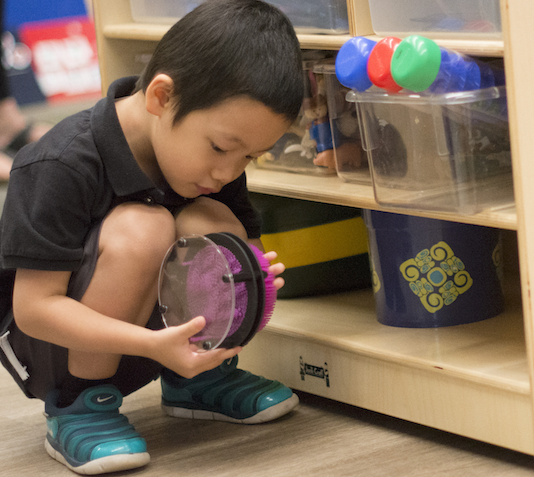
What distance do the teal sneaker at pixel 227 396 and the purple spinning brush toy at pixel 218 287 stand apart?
18cm

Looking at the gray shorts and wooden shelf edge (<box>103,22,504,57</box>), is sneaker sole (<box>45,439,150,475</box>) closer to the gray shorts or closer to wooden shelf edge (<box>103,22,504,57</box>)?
the gray shorts

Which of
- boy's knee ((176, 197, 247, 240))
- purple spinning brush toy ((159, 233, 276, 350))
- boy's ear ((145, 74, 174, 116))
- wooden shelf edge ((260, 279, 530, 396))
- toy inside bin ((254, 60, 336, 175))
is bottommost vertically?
wooden shelf edge ((260, 279, 530, 396))

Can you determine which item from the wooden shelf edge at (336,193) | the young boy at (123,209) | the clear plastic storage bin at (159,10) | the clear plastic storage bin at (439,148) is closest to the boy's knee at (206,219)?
the young boy at (123,209)

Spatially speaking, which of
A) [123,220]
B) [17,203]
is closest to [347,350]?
[123,220]

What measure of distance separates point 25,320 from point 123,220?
168 millimetres

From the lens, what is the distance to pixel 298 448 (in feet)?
3.14

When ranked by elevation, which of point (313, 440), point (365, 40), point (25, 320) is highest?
point (365, 40)

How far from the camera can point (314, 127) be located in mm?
1219

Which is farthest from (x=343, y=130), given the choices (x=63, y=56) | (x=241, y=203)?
(x=63, y=56)

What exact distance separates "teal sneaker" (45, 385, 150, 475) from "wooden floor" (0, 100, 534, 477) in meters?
0.02

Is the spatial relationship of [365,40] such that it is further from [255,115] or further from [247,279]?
[247,279]

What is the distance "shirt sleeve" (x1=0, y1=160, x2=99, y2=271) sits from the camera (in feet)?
2.79

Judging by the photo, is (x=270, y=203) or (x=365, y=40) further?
(x=270, y=203)

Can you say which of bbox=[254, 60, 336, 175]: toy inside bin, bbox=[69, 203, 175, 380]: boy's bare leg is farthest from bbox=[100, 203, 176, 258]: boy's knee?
bbox=[254, 60, 336, 175]: toy inside bin
